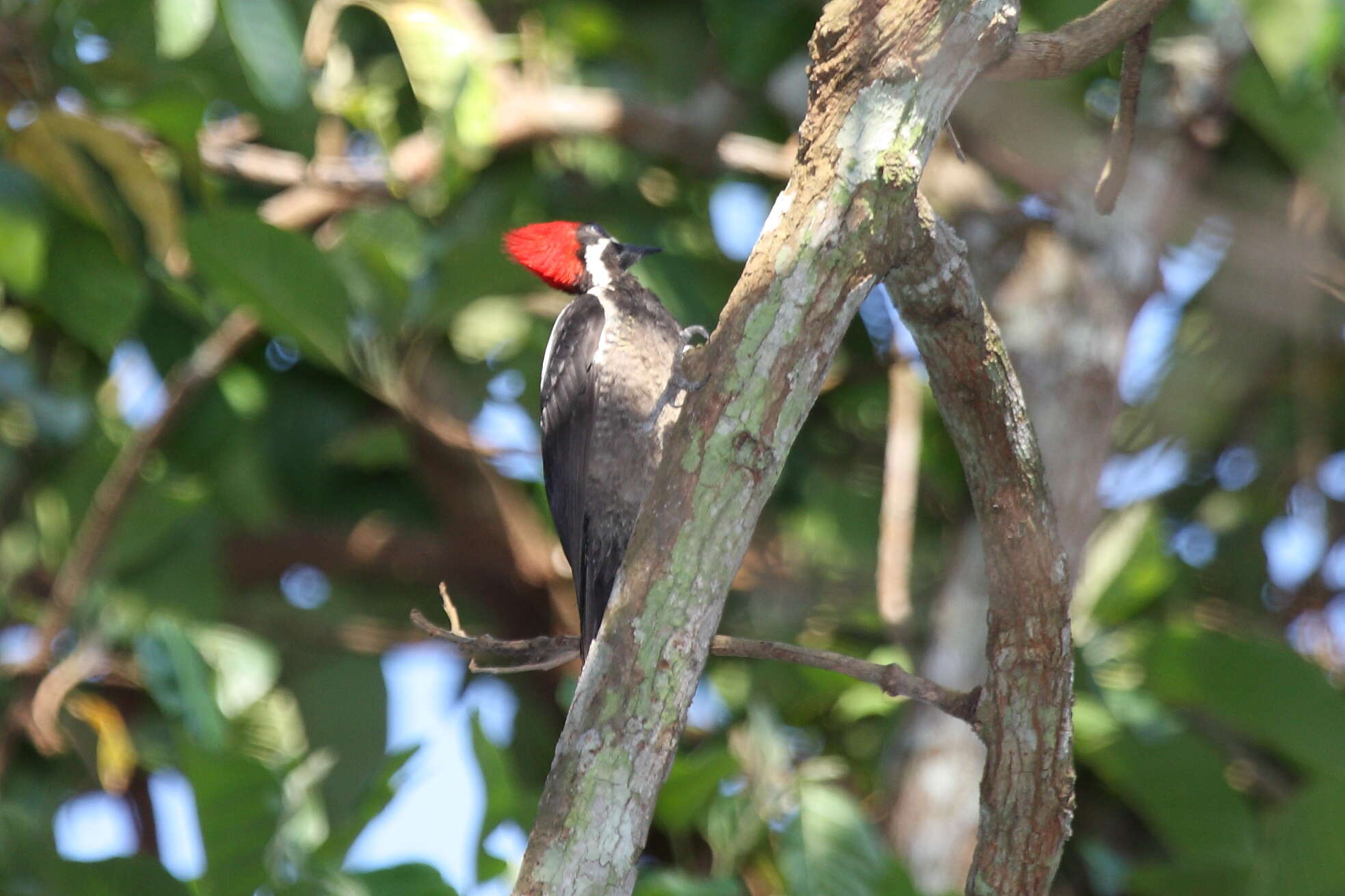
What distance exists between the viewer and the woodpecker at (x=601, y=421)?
Answer: 2.97 m

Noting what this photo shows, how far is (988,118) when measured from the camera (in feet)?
11.0

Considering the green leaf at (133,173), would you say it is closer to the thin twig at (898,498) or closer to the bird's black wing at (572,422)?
the bird's black wing at (572,422)

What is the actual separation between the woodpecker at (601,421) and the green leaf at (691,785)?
0.45m

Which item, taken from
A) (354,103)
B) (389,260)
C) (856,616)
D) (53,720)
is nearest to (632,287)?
(389,260)

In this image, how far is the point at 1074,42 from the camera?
5.74 feet

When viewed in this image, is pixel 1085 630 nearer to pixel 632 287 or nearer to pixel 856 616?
pixel 856 616

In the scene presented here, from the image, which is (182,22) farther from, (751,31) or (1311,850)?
(1311,850)

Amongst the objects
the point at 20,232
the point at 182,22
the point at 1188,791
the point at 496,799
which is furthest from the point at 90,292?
the point at 1188,791

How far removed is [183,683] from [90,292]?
0.99 meters

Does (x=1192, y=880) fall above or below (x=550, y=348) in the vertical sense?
below

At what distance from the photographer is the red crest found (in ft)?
11.1

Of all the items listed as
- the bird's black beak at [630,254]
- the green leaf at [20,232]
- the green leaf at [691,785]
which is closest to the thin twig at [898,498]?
the green leaf at [691,785]

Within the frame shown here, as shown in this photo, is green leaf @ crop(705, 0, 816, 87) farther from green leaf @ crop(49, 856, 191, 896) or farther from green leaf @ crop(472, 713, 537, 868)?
green leaf @ crop(49, 856, 191, 896)

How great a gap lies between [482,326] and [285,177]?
68cm
